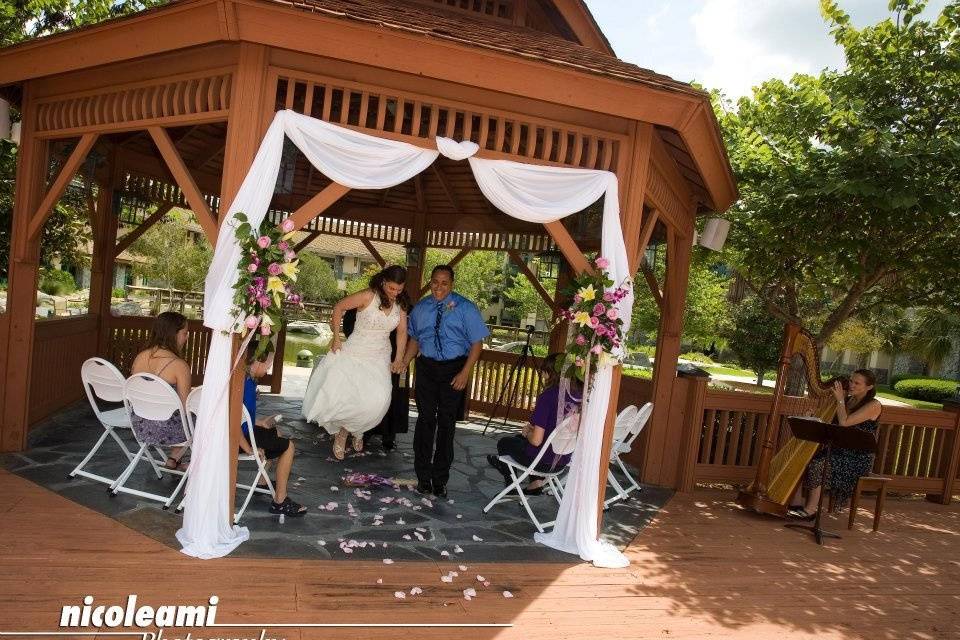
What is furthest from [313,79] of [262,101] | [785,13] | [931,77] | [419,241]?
[785,13]

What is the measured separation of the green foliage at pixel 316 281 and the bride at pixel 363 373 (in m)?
29.2

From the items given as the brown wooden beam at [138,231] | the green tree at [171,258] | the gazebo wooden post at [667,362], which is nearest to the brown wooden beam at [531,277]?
the gazebo wooden post at [667,362]

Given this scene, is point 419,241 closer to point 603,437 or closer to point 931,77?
point 603,437

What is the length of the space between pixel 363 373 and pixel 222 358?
7.66ft

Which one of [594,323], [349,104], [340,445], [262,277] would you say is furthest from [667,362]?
[262,277]

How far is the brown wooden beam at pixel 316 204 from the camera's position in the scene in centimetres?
408

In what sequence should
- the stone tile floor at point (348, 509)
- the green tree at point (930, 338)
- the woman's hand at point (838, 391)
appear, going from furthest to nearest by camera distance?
the green tree at point (930, 338) → the woman's hand at point (838, 391) → the stone tile floor at point (348, 509)

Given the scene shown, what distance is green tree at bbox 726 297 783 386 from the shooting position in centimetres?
Result: 1991

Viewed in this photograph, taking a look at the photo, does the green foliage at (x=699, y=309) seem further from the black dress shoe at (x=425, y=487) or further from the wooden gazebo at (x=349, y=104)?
the black dress shoe at (x=425, y=487)

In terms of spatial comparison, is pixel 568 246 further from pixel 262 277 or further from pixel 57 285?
pixel 57 285

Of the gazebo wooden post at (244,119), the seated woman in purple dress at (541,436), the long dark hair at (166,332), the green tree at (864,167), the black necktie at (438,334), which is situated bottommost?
the seated woman in purple dress at (541,436)

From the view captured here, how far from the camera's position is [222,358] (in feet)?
12.8

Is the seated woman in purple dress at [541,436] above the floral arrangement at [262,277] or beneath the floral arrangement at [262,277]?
beneath

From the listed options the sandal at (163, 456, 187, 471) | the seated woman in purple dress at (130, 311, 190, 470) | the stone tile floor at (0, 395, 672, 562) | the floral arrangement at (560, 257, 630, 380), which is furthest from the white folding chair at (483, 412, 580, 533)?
the sandal at (163, 456, 187, 471)
